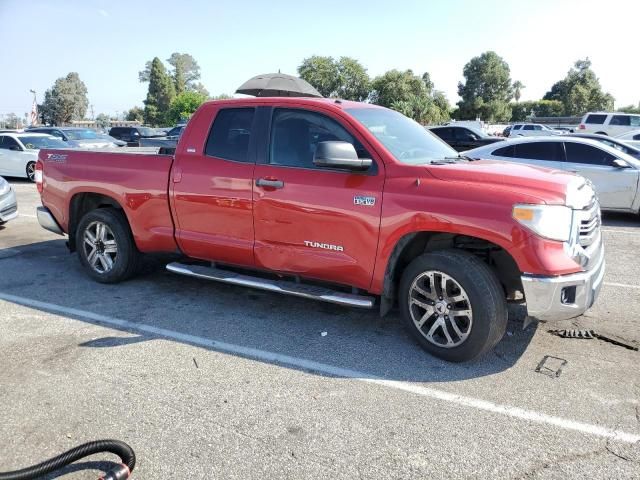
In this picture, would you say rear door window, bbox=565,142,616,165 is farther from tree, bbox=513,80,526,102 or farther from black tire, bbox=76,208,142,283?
tree, bbox=513,80,526,102

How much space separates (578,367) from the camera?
3.76 m

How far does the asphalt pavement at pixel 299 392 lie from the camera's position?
2.73 m

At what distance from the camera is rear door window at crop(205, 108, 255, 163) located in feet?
15.3

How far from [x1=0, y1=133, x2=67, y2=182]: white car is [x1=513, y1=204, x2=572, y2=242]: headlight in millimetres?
15490

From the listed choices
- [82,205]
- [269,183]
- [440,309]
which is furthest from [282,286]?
[82,205]

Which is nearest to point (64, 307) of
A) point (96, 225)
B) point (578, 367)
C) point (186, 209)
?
point (96, 225)

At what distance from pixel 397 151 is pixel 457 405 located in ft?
6.56

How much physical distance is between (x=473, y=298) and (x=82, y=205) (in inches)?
175

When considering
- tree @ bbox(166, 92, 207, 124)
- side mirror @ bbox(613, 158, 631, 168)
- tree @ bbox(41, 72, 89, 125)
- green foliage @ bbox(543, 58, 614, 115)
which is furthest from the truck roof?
tree @ bbox(41, 72, 89, 125)

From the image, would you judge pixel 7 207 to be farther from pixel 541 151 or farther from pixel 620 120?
pixel 620 120

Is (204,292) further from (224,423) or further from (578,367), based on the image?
(578,367)

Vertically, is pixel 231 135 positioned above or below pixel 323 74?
below

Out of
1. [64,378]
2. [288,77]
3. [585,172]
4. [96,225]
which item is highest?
[288,77]

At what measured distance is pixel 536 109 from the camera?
71.4 m
